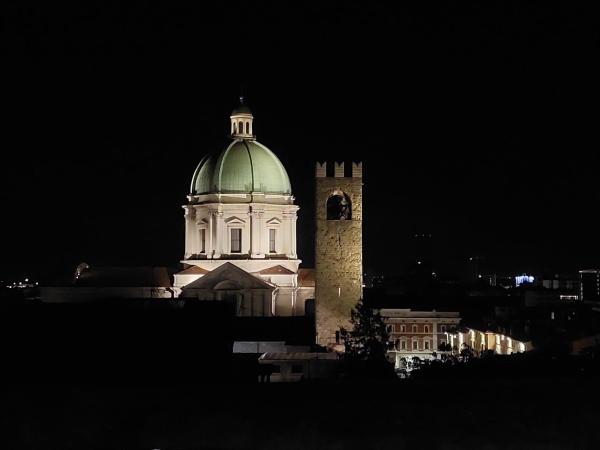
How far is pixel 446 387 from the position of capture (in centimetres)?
900

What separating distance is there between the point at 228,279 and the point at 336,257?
9.87 metres

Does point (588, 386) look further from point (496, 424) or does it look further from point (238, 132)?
point (238, 132)

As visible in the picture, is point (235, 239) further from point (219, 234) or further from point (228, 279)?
point (228, 279)

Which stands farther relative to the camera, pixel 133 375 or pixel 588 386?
pixel 133 375

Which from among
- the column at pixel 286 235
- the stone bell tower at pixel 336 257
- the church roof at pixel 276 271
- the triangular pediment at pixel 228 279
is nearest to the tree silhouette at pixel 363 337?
the stone bell tower at pixel 336 257

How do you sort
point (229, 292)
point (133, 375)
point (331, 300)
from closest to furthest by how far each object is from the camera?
point (133, 375) → point (331, 300) → point (229, 292)

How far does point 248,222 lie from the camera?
6353 cm

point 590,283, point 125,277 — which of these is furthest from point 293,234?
point 590,283

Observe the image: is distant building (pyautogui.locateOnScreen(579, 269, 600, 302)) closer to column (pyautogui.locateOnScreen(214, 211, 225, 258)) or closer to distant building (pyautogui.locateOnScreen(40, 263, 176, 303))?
distant building (pyautogui.locateOnScreen(40, 263, 176, 303))

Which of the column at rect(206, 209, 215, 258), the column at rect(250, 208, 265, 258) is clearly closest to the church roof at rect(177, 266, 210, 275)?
the column at rect(206, 209, 215, 258)

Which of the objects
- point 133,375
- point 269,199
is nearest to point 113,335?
point 133,375

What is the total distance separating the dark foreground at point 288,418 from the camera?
862cm

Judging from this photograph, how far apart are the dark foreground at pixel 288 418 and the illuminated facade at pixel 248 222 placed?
53045 millimetres

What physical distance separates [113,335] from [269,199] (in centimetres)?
4565
